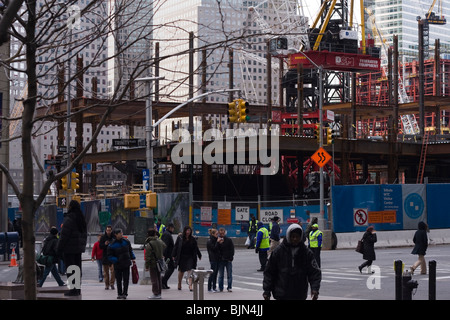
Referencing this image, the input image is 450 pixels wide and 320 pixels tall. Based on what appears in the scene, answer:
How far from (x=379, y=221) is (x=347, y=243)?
214cm

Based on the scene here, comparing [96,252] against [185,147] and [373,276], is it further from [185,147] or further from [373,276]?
[185,147]

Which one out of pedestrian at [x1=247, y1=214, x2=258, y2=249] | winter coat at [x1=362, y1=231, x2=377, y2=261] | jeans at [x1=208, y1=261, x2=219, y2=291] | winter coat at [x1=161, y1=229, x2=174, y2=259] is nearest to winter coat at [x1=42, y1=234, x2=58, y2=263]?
winter coat at [x1=161, y1=229, x2=174, y2=259]

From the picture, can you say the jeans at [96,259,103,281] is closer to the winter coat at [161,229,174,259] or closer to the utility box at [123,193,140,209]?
the winter coat at [161,229,174,259]

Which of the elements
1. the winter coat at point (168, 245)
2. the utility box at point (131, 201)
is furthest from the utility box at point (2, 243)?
the winter coat at point (168, 245)

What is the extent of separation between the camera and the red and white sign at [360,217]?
1511 inches

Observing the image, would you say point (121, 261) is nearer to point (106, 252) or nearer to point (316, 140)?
point (106, 252)

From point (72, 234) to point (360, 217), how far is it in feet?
80.4

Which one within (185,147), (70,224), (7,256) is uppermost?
(185,147)

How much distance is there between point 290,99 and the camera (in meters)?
81.2

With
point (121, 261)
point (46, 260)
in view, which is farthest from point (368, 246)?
point (46, 260)

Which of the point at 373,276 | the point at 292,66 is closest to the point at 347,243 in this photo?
the point at 373,276

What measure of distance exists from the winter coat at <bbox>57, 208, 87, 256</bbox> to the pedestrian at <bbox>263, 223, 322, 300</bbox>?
6.69m
